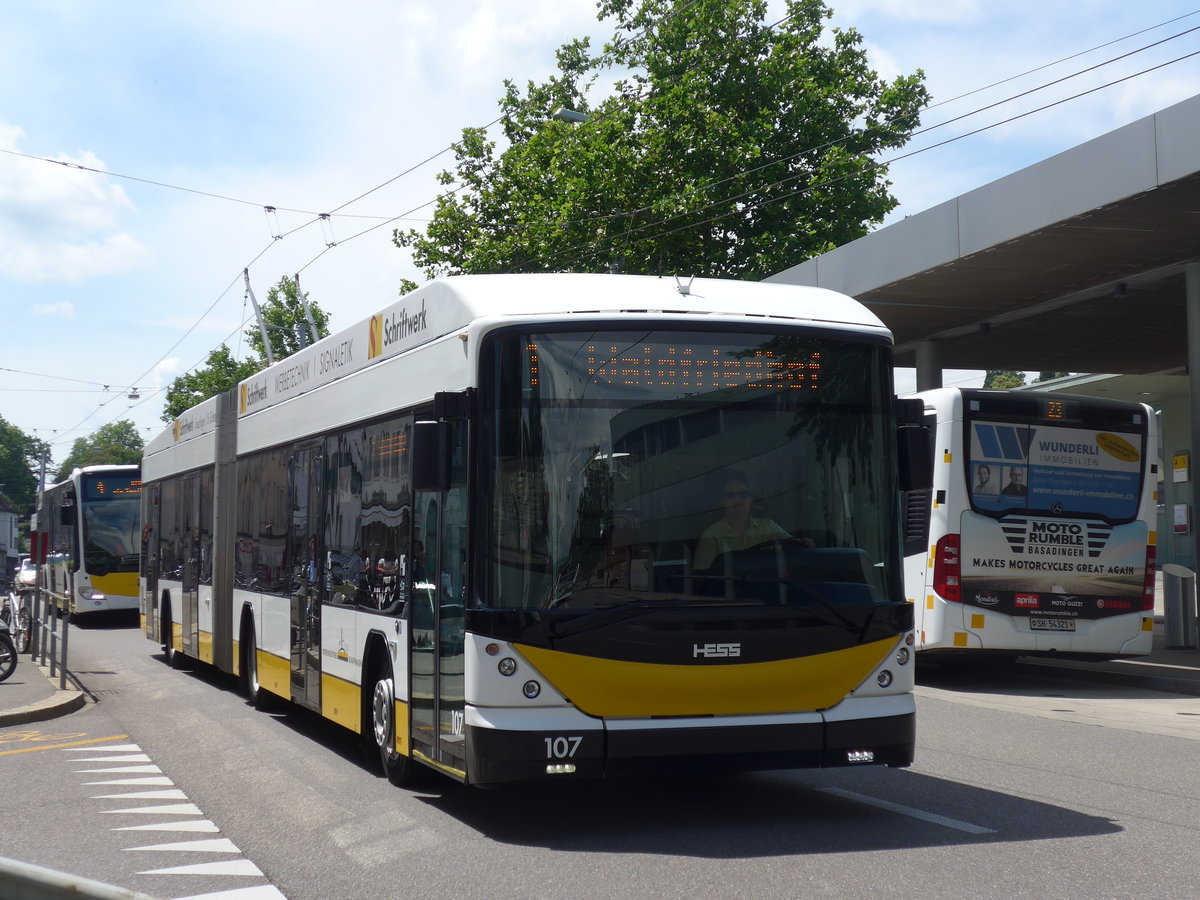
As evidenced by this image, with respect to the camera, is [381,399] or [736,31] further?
[736,31]

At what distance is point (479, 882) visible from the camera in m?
6.42

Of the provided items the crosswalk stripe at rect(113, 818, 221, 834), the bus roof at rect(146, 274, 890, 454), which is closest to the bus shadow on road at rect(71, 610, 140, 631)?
the crosswalk stripe at rect(113, 818, 221, 834)


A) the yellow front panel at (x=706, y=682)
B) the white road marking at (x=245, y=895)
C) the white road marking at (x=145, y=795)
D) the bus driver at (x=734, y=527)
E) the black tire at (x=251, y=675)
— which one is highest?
the bus driver at (x=734, y=527)

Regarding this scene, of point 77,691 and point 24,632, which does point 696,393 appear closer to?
point 77,691

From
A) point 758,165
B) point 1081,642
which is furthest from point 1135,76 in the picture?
point 758,165

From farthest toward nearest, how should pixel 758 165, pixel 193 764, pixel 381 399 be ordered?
pixel 758 165 → pixel 193 764 → pixel 381 399

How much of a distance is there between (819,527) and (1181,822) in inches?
94.8

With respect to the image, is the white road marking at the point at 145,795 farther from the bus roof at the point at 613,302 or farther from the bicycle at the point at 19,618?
the bicycle at the point at 19,618

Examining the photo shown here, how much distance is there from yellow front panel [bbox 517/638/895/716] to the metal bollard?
12.6 metres

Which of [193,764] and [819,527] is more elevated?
[819,527]

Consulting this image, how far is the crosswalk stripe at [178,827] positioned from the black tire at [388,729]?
1.27 metres

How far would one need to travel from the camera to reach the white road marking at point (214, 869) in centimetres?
683

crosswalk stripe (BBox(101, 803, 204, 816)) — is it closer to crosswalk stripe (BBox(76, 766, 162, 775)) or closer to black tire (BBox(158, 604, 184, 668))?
crosswalk stripe (BBox(76, 766, 162, 775))

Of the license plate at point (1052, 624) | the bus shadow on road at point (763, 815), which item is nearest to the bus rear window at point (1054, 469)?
the license plate at point (1052, 624)
